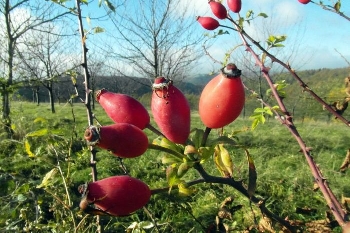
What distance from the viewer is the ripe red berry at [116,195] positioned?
604 mm

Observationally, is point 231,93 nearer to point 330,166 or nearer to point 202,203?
point 202,203

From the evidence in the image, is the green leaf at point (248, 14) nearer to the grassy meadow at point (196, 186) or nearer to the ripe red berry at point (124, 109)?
the grassy meadow at point (196, 186)

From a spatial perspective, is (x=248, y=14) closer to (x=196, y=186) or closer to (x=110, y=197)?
(x=110, y=197)

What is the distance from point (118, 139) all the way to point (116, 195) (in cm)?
9

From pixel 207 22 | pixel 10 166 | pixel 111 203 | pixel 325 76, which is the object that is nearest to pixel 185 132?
pixel 111 203

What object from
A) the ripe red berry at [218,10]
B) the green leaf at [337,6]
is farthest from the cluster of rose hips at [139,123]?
the green leaf at [337,6]

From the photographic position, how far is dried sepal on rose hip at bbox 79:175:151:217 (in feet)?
1.97

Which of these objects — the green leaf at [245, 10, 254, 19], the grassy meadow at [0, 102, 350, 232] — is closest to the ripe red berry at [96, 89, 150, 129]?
the grassy meadow at [0, 102, 350, 232]

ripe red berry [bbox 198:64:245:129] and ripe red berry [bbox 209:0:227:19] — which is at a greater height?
ripe red berry [bbox 209:0:227:19]

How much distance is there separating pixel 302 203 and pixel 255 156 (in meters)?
3.09

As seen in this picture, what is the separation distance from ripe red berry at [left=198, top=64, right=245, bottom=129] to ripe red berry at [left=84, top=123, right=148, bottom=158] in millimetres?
135

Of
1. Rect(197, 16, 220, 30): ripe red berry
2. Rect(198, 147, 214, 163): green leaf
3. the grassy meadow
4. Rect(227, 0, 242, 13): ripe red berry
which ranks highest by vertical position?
Rect(227, 0, 242, 13): ripe red berry

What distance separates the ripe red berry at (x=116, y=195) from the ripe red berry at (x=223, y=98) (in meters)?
0.19

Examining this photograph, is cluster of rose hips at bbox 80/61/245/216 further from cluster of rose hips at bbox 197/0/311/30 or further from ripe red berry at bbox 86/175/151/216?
cluster of rose hips at bbox 197/0/311/30
